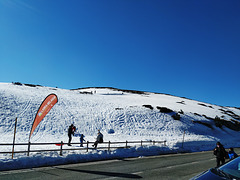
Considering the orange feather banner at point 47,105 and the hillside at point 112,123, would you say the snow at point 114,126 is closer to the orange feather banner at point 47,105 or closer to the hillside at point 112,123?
the hillside at point 112,123

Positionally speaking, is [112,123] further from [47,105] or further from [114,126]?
[47,105]

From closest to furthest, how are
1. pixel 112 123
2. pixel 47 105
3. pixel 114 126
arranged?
pixel 47 105, pixel 114 126, pixel 112 123

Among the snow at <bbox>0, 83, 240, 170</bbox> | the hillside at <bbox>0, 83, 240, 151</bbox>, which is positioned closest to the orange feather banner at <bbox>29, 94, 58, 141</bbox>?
the snow at <bbox>0, 83, 240, 170</bbox>

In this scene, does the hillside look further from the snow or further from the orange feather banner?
the orange feather banner

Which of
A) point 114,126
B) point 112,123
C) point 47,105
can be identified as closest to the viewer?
point 47,105

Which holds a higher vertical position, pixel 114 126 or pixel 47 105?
pixel 47 105

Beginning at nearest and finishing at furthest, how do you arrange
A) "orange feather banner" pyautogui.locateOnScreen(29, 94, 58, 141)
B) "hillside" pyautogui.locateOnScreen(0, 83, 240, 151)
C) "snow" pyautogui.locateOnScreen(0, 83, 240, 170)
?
1. "orange feather banner" pyautogui.locateOnScreen(29, 94, 58, 141)
2. "snow" pyautogui.locateOnScreen(0, 83, 240, 170)
3. "hillside" pyautogui.locateOnScreen(0, 83, 240, 151)

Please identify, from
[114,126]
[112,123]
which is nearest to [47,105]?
[114,126]

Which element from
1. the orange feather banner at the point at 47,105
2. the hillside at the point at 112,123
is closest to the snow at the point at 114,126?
the hillside at the point at 112,123

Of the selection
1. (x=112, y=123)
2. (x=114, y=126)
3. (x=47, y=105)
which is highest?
(x=47, y=105)

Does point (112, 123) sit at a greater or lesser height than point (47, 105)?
lesser

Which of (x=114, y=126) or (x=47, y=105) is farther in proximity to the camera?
(x=114, y=126)

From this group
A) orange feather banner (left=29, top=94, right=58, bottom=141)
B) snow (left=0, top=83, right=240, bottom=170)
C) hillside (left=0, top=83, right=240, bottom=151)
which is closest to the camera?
orange feather banner (left=29, top=94, right=58, bottom=141)

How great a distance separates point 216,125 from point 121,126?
22.2 metres
